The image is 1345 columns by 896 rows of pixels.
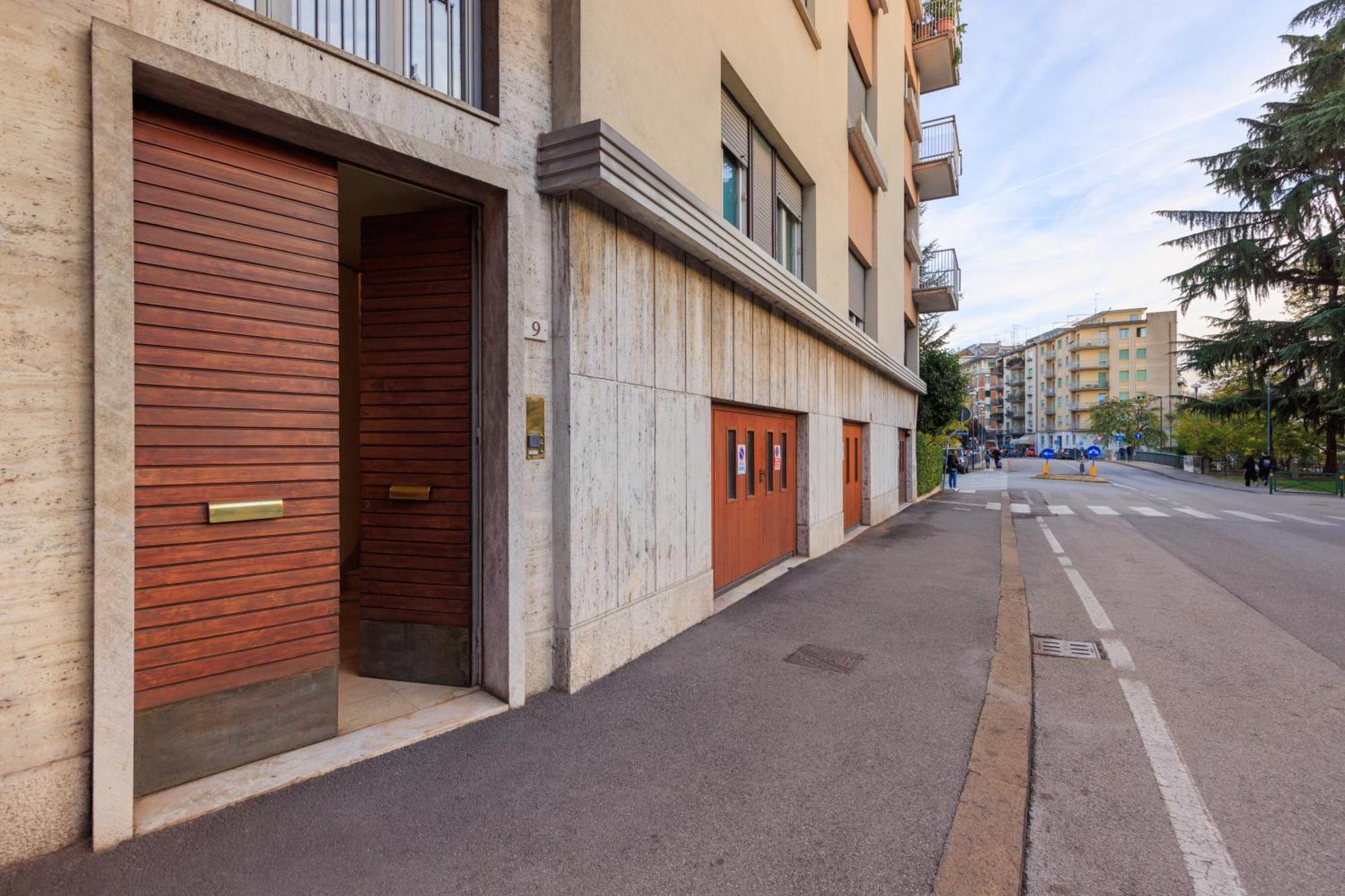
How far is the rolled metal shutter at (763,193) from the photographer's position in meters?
7.75

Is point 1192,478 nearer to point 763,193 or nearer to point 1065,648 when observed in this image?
point 763,193

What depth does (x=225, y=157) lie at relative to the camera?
2.91m

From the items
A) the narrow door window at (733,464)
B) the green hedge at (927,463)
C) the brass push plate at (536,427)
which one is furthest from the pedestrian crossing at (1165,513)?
the brass push plate at (536,427)

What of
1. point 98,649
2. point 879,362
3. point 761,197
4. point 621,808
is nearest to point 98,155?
point 98,649

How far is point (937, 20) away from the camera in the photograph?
64.5 feet

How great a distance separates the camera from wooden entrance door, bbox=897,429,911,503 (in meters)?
18.4

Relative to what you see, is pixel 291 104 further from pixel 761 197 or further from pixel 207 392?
pixel 761 197

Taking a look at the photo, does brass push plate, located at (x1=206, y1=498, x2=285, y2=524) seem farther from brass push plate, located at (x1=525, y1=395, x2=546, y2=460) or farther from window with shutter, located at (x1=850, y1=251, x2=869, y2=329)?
window with shutter, located at (x1=850, y1=251, x2=869, y2=329)

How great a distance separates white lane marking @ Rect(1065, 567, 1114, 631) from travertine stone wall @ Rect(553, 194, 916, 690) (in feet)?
12.4

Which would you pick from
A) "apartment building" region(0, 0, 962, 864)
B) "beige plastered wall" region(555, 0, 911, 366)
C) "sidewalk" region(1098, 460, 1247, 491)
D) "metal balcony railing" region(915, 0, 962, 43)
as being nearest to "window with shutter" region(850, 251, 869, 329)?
"beige plastered wall" region(555, 0, 911, 366)

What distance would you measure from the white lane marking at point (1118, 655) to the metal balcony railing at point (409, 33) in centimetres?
613

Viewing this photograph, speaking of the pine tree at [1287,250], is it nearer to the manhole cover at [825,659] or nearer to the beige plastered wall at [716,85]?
the beige plastered wall at [716,85]

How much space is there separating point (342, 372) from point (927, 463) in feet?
64.8

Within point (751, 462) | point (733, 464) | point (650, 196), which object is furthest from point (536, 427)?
point (751, 462)
